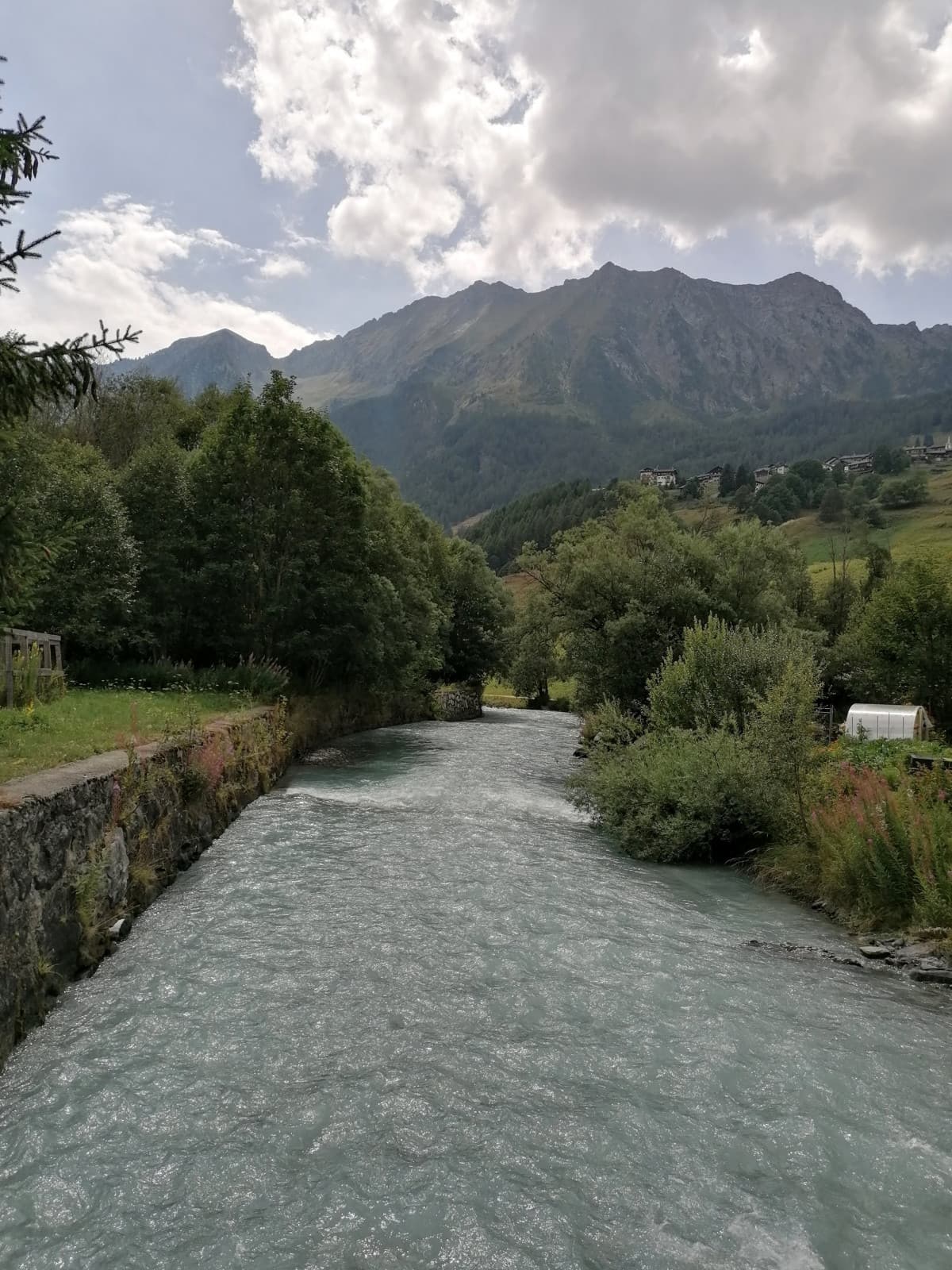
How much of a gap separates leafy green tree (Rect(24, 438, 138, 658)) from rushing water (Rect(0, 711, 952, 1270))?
16.9 meters

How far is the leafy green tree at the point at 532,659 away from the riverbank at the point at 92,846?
104 ft

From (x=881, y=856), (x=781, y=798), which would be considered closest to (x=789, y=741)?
(x=781, y=798)

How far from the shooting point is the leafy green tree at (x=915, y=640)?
3434cm

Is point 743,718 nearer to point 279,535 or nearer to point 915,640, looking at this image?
point 915,640

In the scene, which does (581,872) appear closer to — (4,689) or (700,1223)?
(700,1223)

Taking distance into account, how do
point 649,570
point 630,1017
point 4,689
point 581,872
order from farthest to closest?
point 649,570
point 4,689
point 581,872
point 630,1017

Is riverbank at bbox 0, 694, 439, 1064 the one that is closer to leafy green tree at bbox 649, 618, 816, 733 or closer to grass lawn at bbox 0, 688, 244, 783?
grass lawn at bbox 0, 688, 244, 783

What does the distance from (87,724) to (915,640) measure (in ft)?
115

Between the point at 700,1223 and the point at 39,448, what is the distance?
1290 inches

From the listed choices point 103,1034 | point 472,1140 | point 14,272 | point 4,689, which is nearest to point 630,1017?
point 472,1140

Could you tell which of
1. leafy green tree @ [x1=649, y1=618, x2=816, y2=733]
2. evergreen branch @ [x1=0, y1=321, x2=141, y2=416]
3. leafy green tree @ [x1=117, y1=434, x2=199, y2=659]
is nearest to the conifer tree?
evergreen branch @ [x1=0, y1=321, x2=141, y2=416]

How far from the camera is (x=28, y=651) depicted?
66.0 ft

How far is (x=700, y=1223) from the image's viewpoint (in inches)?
214

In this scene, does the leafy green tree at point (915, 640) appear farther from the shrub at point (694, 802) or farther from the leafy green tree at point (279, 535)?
the leafy green tree at point (279, 535)
